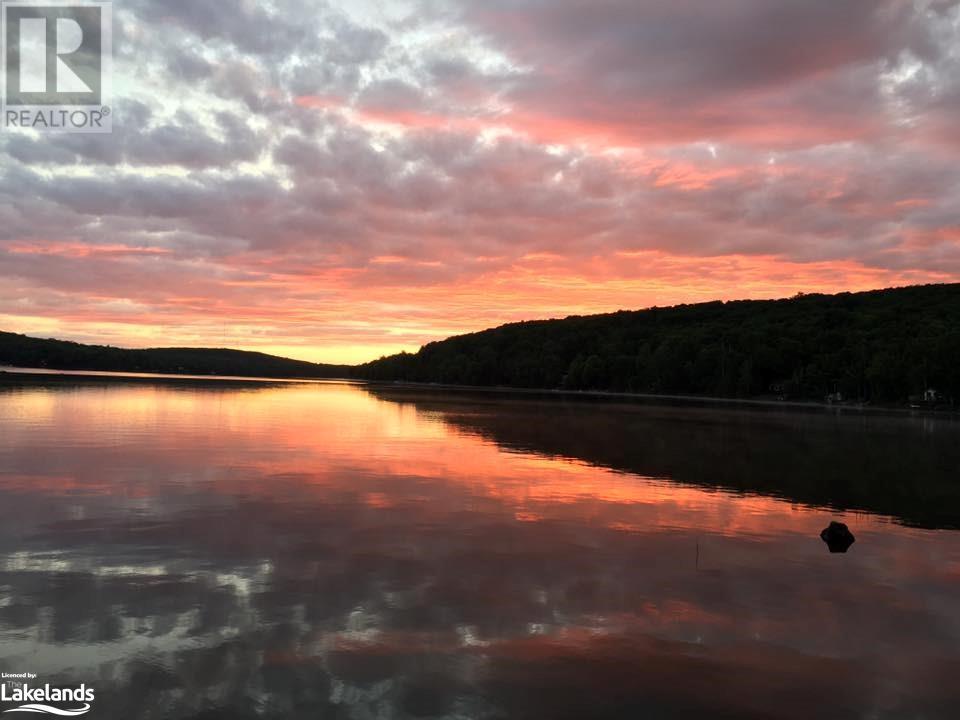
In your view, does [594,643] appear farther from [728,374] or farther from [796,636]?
[728,374]

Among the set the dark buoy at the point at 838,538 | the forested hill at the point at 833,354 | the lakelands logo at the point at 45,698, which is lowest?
the dark buoy at the point at 838,538

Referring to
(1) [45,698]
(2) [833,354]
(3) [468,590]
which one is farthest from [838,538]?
(2) [833,354]

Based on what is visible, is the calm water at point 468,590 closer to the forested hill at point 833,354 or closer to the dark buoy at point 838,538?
the dark buoy at point 838,538

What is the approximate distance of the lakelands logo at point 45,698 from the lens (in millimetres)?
8617

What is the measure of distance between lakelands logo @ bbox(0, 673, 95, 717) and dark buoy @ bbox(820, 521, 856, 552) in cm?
1642

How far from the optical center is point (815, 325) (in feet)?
589

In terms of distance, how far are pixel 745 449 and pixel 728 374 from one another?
12780 centimetres

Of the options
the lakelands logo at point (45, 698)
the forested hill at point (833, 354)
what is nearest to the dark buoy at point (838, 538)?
the lakelands logo at point (45, 698)

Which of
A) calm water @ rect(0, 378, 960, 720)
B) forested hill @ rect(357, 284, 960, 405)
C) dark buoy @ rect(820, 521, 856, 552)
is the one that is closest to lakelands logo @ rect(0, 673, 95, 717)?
calm water @ rect(0, 378, 960, 720)

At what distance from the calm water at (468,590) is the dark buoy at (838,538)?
255mm

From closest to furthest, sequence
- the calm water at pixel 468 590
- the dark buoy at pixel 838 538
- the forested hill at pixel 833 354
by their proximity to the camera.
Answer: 1. the calm water at pixel 468 590
2. the dark buoy at pixel 838 538
3. the forested hill at pixel 833 354

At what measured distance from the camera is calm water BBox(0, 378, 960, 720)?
9.51m

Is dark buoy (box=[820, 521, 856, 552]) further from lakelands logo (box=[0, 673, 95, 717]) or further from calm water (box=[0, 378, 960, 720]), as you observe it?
lakelands logo (box=[0, 673, 95, 717])

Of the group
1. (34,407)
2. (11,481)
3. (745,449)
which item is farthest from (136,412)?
(745,449)
